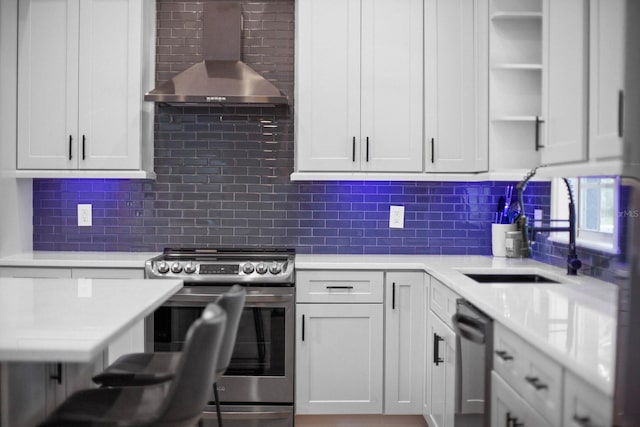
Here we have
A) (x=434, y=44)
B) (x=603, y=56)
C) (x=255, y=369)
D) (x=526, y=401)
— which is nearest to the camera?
(x=526, y=401)

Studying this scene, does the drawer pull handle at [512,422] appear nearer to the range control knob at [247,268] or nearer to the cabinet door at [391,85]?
the range control knob at [247,268]

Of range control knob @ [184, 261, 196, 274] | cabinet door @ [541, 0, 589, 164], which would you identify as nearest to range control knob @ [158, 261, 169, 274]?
range control knob @ [184, 261, 196, 274]

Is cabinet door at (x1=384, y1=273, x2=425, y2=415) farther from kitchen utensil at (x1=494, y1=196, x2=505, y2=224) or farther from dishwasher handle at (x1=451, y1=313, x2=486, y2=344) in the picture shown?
dishwasher handle at (x1=451, y1=313, x2=486, y2=344)

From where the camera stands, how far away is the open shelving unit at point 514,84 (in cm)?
349

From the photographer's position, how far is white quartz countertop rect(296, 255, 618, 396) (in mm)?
1405

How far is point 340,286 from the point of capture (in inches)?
137

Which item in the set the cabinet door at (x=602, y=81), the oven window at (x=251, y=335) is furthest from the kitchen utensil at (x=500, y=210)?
the cabinet door at (x=602, y=81)

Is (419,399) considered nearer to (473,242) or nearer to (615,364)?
(473,242)

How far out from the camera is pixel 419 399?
3.52m

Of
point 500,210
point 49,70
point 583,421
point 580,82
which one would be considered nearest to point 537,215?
point 500,210

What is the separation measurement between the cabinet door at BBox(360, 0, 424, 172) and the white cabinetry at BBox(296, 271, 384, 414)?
0.75 metres

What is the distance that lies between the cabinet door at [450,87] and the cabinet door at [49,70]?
2.17 m

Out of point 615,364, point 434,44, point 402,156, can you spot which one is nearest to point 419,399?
point 402,156

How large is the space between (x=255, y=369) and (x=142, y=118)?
1683mm
